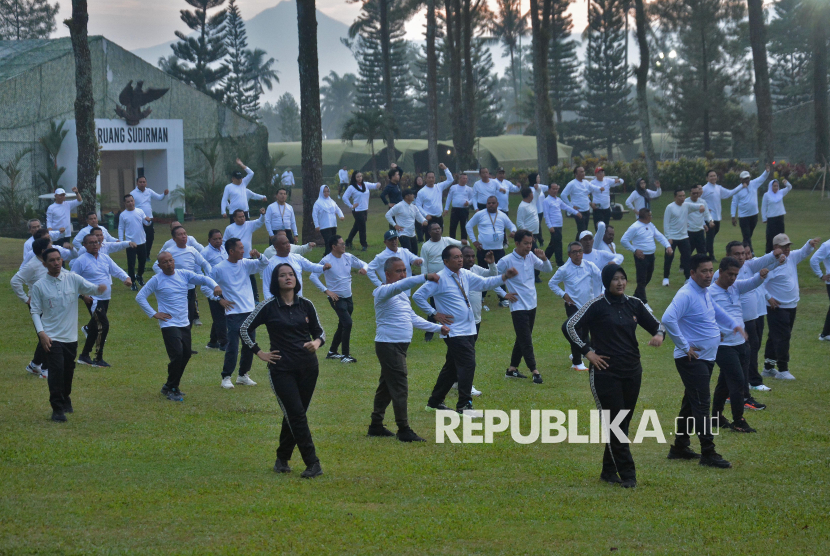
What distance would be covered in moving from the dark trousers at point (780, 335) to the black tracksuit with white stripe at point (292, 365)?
22.6ft

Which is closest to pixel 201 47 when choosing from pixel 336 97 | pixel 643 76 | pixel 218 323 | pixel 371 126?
pixel 371 126

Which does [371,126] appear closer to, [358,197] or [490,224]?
[358,197]

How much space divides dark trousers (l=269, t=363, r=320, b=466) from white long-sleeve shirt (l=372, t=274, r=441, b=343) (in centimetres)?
133

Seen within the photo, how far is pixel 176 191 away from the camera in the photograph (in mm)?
34438

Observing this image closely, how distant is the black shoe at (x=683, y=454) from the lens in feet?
25.9

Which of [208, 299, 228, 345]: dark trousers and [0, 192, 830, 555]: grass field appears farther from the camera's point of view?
[208, 299, 228, 345]: dark trousers

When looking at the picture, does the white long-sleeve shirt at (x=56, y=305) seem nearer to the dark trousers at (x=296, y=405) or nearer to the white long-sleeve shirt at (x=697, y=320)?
the dark trousers at (x=296, y=405)

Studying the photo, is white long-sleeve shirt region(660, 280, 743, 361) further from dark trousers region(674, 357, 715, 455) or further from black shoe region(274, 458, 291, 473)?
black shoe region(274, 458, 291, 473)

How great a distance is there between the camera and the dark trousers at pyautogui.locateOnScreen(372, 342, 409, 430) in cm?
845

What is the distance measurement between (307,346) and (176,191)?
2876 cm

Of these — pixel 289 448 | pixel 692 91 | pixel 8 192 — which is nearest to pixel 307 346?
pixel 289 448

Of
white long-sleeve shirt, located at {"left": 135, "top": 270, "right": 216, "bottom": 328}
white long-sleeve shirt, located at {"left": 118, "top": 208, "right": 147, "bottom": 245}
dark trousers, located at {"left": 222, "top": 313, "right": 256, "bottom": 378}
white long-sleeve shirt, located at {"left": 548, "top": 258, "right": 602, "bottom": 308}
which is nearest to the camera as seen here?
white long-sleeve shirt, located at {"left": 135, "top": 270, "right": 216, "bottom": 328}

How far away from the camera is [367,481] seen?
23.6 feet

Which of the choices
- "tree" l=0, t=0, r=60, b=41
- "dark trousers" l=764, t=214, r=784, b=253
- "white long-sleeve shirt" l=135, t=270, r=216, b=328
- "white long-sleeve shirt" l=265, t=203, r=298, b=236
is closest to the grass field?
"white long-sleeve shirt" l=135, t=270, r=216, b=328
